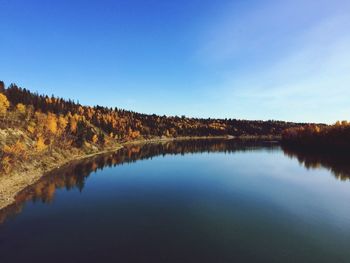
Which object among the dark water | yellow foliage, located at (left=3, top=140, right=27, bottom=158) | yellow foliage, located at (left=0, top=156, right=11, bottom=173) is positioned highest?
yellow foliage, located at (left=3, top=140, right=27, bottom=158)

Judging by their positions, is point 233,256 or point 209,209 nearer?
point 233,256

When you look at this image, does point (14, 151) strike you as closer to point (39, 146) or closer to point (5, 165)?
point (5, 165)

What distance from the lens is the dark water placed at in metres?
24.8

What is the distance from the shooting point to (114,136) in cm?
16275

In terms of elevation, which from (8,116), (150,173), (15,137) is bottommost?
(150,173)

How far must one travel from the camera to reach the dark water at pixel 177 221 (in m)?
24.8

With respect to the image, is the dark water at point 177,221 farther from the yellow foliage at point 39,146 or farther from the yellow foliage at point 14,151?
the yellow foliage at point 39,146

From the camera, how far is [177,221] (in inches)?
1330

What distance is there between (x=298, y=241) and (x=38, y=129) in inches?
3080

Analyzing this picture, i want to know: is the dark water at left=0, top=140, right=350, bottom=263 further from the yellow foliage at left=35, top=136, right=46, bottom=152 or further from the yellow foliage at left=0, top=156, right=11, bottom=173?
the yellow foliage at left=35, top=136, right=46, bottom=152

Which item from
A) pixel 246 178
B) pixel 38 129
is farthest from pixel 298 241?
pixel 38 129

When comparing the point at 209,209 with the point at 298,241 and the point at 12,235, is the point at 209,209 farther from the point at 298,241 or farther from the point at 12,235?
the point at 12,235

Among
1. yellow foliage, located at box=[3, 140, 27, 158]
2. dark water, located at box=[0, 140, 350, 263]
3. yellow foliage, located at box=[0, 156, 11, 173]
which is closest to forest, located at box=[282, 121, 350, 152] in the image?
dark water, located at box=[0, 140, 350, 263]

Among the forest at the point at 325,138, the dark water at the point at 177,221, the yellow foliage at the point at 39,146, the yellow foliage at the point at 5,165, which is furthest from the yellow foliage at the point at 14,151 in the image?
the forest at the point at 325,138
